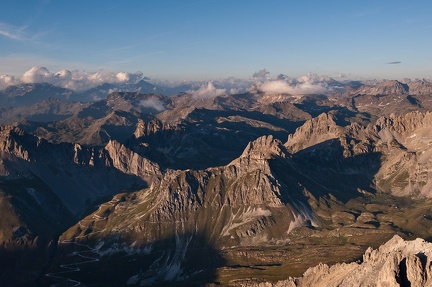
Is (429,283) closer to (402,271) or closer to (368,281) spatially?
(402,271)

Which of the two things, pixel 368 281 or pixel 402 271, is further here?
pixel 368 281

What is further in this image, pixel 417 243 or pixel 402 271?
pixel 417 243

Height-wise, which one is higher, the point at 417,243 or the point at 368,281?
the point at 417,243

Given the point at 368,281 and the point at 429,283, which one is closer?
the point at 429,283

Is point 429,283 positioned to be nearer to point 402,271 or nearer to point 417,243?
point 402,271

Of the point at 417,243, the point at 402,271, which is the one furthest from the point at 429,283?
the point at 417,243

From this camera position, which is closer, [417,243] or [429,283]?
[429,283]
